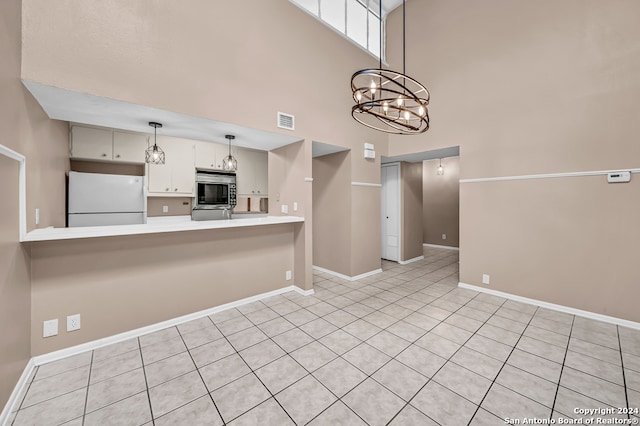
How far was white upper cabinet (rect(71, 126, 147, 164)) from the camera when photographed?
13.1 feet

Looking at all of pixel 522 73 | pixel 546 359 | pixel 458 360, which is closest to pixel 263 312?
pixel 458 360

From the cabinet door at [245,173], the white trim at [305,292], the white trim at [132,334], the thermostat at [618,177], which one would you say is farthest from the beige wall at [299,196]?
the thermostat at [618,177]

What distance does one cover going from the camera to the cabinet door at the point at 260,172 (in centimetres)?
610

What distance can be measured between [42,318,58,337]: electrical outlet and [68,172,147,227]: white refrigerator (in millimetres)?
1966

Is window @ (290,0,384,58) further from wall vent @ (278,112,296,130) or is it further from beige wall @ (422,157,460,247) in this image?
beige wall @ (422,157,460,247)

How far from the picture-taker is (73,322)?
226cm

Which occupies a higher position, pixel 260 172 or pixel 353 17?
pixel 353 17

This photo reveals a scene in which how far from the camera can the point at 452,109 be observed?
4.08 meters

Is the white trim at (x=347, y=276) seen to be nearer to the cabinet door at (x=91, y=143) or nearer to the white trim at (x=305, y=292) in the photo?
the white trim at (x=305, y=292)

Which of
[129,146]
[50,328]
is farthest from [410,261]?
[129,146]

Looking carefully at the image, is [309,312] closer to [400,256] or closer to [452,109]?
[400,256]

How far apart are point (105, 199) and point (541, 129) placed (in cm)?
637

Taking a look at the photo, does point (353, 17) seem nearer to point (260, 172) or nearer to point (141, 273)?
point (260, 172)

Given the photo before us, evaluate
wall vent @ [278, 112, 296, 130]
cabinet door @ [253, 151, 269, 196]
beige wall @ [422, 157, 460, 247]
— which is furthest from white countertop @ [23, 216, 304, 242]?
beige wall @ [422, 157, 460, 247]
